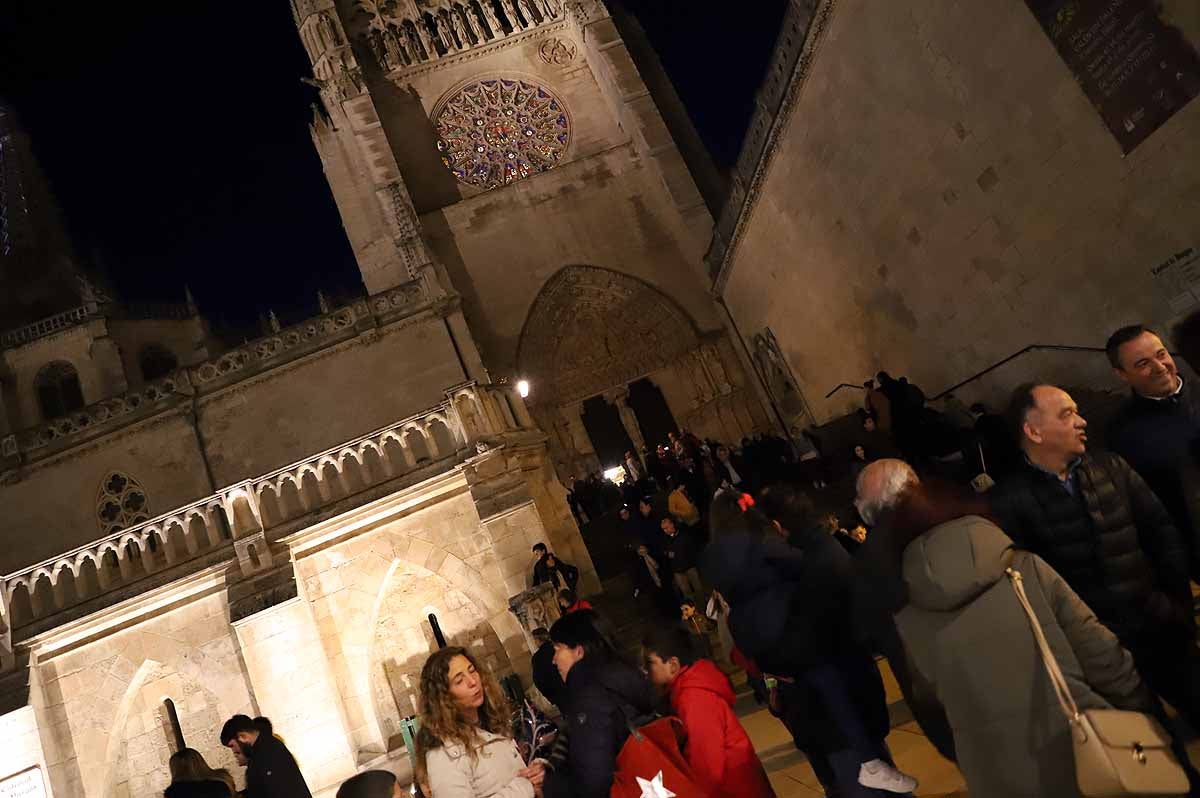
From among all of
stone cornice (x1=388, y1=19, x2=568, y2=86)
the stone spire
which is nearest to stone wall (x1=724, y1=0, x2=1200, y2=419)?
stone cornice (x1=388, y1=19, x2=568, y2=86)

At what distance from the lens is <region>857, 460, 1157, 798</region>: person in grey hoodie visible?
5.71 ft

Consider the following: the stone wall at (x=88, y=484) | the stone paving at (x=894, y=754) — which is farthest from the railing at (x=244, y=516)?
the stone paving at (x=894, y=754)

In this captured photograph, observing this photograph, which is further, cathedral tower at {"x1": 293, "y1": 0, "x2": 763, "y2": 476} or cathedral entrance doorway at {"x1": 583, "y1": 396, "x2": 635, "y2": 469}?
cathedral entrance doorway at {"x1": 583, "y1": 396, "x2": 635, "y2": 469}

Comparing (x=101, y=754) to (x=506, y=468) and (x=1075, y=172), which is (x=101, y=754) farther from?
(x=1075, y=172)

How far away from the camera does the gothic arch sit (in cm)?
1630

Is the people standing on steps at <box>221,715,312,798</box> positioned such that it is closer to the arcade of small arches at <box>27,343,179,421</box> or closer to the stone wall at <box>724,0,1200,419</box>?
the stone wall at <box>724,0,1200,419</box>

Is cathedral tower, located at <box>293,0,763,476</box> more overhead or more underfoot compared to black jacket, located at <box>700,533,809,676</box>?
more overhead

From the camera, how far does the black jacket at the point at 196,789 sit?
3502mm

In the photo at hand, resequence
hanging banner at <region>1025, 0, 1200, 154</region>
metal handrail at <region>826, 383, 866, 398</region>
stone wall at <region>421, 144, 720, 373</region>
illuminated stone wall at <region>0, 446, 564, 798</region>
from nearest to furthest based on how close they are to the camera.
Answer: hanging banner at <region>1025, 0, 1200, 154</region>
illuminated stone wall at <region>0, 446, 564, 798</region>
metal handrail at <region>826, 383, 866, 398</region>
stone wall at <region>421, 144, 720, 373</region>

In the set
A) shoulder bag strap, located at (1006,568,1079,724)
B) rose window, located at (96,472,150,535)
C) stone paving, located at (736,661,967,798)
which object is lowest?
stone paving, located at (736,661,967,798)

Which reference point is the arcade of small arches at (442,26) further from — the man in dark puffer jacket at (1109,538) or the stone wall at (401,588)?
the man in dark puffer jacket at (1109,538)

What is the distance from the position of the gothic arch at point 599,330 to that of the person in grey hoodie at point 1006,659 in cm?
1446

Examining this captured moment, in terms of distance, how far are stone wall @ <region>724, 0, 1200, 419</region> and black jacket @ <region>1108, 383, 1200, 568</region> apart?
142 inches

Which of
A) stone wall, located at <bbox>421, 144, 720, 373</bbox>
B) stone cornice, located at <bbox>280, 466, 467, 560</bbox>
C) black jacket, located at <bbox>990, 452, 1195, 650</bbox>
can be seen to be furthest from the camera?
stone wall, located at <bbox>421, 144, 720, 373</bbox>
